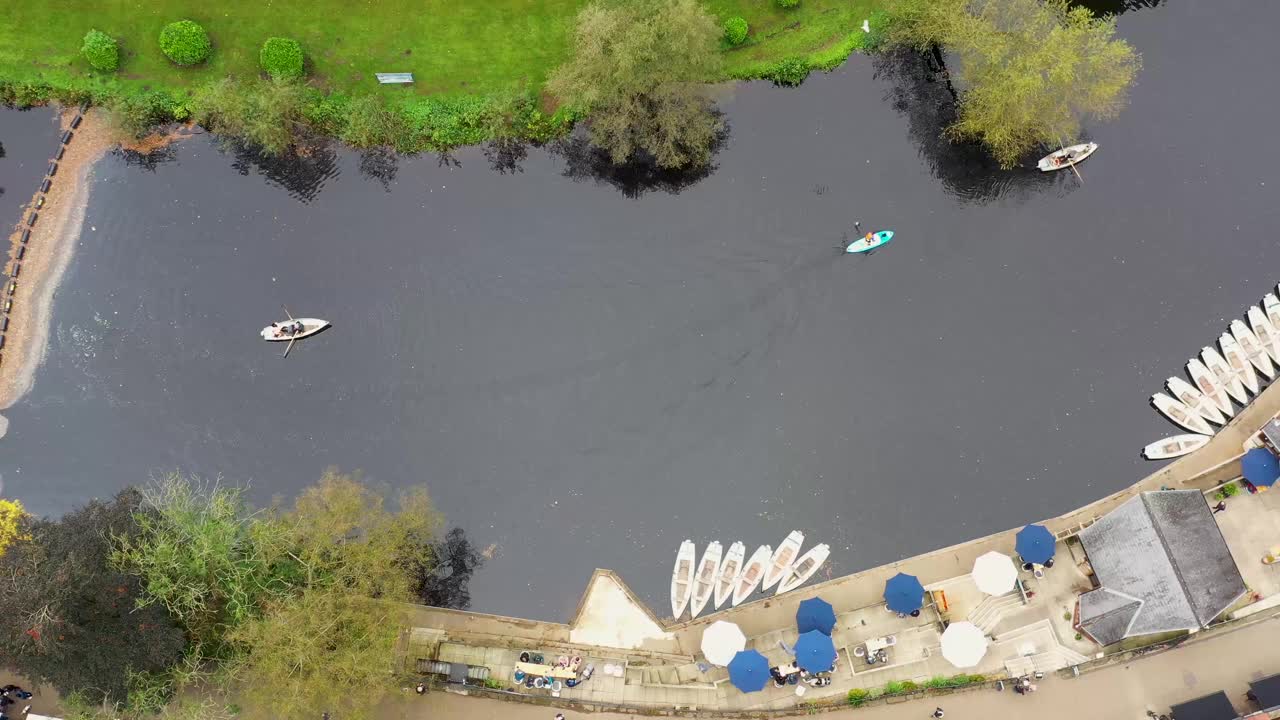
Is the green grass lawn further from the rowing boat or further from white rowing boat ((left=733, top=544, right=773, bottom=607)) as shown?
white rowing boat ((left=733, top=544, right=773, bottom=607))

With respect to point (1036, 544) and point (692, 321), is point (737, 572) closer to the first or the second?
point (692, 321)

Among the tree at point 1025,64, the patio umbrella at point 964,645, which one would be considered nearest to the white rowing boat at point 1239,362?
the tree at point 1025,64

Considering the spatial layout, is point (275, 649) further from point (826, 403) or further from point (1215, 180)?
point (1215, 180)

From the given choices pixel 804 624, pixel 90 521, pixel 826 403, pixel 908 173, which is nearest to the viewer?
pixel 90 521

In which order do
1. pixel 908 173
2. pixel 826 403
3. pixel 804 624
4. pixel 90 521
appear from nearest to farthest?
pixel 90 521, pixel 804 624, pixel 826 403, pixel 908 173

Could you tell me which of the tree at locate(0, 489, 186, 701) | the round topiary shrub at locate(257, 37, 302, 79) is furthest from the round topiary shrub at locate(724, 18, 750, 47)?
the tree at locate(0, 489, 186, 701)

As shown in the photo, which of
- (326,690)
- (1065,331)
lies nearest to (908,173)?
(1065,331)

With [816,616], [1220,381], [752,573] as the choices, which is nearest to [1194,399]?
[1220,381]

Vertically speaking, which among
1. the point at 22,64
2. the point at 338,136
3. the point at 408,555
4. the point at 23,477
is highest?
the point at 22,64
